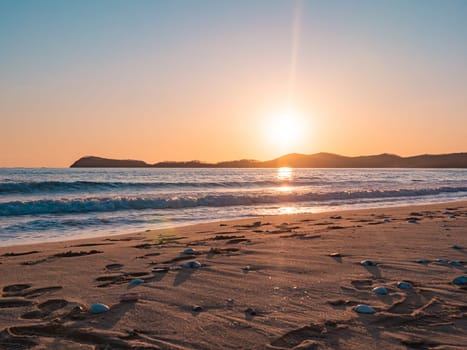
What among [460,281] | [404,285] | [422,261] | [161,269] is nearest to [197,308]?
[161,269]

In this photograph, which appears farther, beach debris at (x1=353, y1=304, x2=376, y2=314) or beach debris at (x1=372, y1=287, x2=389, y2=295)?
beach debris at (x1=372, y1=287, x2=389, y2=295)

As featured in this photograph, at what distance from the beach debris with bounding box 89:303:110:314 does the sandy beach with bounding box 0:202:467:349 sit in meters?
0.03

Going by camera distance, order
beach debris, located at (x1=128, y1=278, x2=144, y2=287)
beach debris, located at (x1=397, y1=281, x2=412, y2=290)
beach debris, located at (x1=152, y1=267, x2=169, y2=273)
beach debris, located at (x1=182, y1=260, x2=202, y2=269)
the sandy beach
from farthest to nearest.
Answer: beach debris, located at (x1=182, y1=260, x2=202, y2=269) → beach debris, located at (x1=152, y1=267, x2=169, y2=273) → beach debris, located at (x1=128, y1=278, x2=144, y2=287) → beach debris, located at (x1=397, y1=281, x2=412, y2=290) → the sandy beach

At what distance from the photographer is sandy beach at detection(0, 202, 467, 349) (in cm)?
301

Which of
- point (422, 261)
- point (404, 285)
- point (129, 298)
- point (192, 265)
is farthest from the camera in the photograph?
point (422, 261)

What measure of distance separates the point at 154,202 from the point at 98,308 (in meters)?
15.1

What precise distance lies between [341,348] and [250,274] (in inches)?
85.3

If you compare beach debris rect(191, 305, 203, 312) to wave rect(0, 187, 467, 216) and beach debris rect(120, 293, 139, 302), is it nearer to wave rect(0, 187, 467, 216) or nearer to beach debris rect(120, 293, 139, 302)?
beach debris rect(120, 293, 139, 302)

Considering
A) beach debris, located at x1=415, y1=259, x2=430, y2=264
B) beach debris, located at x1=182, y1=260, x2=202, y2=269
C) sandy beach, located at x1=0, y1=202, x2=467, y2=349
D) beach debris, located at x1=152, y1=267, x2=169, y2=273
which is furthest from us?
beach debris, located at x1=415, y1=259, x2=430, y2=264

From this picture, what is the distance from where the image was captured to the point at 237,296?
13.2 feet

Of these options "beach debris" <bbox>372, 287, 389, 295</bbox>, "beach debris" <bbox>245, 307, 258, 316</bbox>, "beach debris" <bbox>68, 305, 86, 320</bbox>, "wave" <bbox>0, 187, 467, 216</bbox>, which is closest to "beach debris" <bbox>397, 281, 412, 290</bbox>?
"beach debris" <bbox>372, 287, 389, 295</bbox>

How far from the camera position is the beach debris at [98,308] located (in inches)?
139

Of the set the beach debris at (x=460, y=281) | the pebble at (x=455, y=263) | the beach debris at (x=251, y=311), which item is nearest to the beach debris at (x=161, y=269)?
the beach debris at (x=251, y=311)

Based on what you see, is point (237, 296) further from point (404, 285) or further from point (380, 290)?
point (404, 285)
